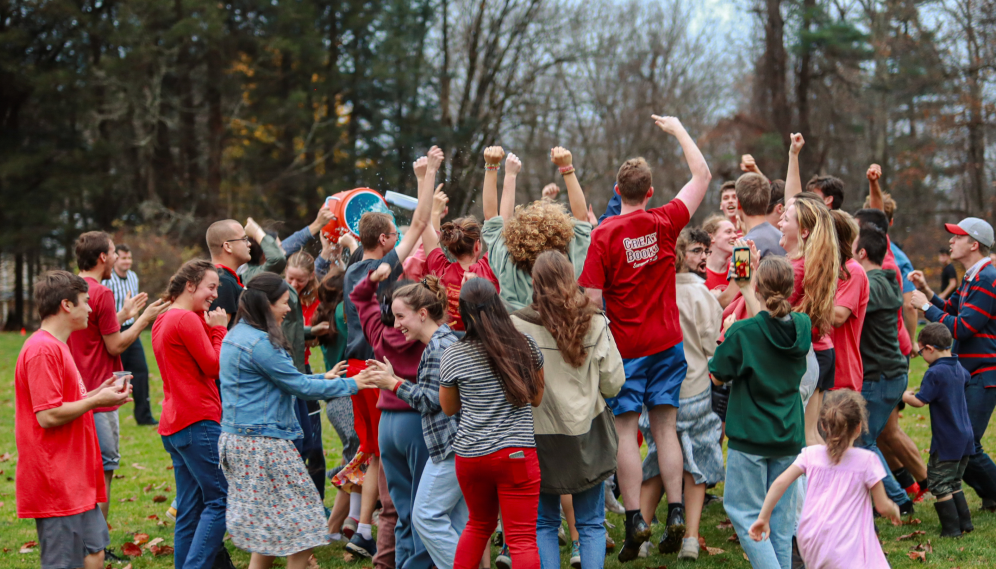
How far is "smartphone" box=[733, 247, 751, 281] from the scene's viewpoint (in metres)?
4.52

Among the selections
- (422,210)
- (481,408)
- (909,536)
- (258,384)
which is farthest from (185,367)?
(909,536)

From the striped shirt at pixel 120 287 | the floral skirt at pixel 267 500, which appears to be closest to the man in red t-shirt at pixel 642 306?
the floral skirt at pixel 267 500

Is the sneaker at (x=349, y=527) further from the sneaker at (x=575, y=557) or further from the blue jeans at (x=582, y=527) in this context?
the blue jeans at (x=582, y=527)

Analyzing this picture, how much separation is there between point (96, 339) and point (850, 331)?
17.7 feet

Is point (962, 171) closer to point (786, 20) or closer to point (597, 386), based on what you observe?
point (786, 20)

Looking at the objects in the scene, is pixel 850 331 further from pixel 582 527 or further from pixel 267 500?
pixel 267 500

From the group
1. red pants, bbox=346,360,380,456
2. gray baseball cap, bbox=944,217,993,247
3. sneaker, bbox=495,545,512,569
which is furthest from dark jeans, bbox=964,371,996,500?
red pants, bbox=346,360,380,456

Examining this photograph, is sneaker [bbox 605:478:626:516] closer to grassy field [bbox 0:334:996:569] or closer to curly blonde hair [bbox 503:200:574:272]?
grassy field [bbox 0:334:996:569]

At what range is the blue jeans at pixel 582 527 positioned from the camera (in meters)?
4.36

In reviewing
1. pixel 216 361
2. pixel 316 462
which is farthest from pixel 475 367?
pixel 316 462

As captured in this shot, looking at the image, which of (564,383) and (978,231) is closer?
(564,383)

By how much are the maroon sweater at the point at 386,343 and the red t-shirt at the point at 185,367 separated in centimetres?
95

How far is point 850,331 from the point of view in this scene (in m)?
5.40

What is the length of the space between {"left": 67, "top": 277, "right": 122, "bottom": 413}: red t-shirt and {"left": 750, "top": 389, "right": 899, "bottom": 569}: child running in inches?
183
